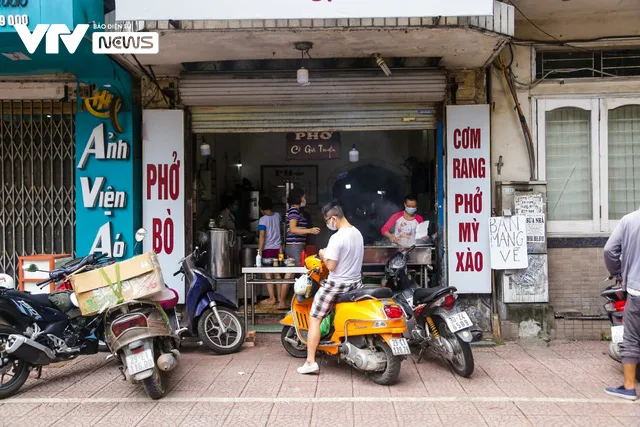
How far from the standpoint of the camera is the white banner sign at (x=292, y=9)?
5.57 m

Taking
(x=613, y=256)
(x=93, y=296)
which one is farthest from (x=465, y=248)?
(x=93, y=296)

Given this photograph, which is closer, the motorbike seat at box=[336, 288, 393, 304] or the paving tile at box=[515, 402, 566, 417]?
the paving tile at box=[515, 402, 566, 417]

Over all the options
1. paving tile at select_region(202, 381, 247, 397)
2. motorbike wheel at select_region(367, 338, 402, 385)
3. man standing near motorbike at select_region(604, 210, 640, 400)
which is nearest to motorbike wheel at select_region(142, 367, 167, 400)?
paving tile at select_region(202, 381, 247, 397)

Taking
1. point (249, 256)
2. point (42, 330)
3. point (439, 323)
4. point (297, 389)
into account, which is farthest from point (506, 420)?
point (249, 256)

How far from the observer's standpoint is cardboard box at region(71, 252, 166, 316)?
17.2ft

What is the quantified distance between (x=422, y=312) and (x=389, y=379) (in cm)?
95

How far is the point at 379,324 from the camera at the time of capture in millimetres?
5262

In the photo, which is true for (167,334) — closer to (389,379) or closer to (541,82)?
(389,379)

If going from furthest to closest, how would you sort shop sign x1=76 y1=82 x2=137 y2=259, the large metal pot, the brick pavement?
1. the large metal pot
2. shop sign x1=76 y1=82 x2=137 y2=259
3. the brick pavement

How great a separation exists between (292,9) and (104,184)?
12.0ft

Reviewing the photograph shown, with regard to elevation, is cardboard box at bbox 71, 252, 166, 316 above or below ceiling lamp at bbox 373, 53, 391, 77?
below

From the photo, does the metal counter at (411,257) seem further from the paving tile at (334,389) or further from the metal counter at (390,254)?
the paving tile at (334,389)

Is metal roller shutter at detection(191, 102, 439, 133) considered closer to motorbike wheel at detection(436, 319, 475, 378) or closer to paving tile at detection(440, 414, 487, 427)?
motorbike wheel at detection(436, 319, 475, 378)

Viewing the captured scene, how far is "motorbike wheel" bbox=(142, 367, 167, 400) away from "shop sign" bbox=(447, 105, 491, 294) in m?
4.02
